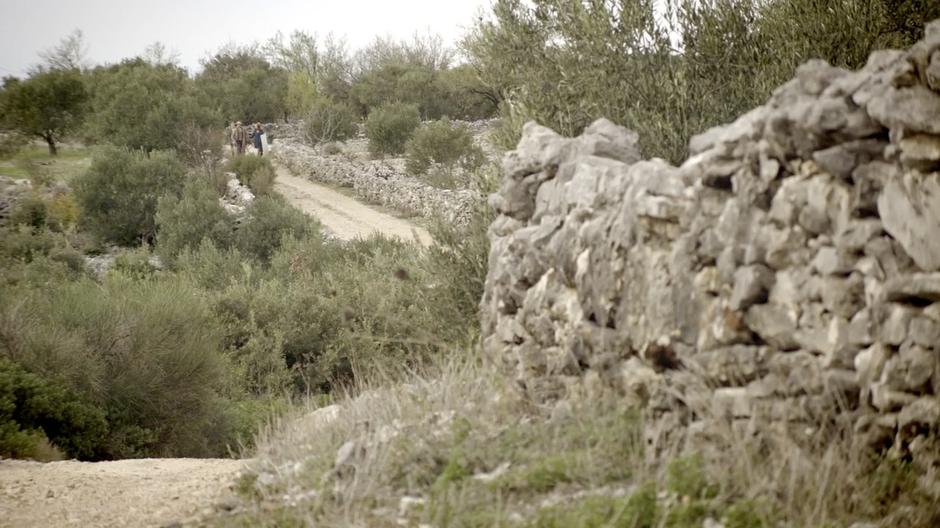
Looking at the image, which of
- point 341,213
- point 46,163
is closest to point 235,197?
point 341,213

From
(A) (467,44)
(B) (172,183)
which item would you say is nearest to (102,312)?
(A) (467,44)

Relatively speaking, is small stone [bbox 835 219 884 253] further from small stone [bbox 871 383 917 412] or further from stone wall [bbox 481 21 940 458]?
small stone [bbox 871 383 917 412]

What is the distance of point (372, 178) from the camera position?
2861 cm

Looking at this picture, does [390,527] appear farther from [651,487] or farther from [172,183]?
[172,183]

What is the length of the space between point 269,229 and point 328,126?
17.8 metres

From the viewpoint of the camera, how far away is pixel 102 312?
11.5 m

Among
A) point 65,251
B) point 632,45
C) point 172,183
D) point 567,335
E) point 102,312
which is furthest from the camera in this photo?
point 172,183

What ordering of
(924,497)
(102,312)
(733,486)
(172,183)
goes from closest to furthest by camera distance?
(924,497) < (733,486) < (102,312) < (172,183)

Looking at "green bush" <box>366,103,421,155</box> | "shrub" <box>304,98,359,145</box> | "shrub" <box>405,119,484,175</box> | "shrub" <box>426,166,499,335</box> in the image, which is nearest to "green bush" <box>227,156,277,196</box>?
"shrub" <box>405,119,484,175</box>

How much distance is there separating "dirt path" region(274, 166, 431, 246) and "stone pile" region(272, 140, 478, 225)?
0.50m

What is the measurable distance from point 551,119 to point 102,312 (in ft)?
21.7

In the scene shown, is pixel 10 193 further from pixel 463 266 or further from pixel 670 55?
pixel 670 55

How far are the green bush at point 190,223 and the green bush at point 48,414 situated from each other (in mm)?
11691

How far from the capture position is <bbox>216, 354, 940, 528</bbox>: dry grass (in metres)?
3.79
